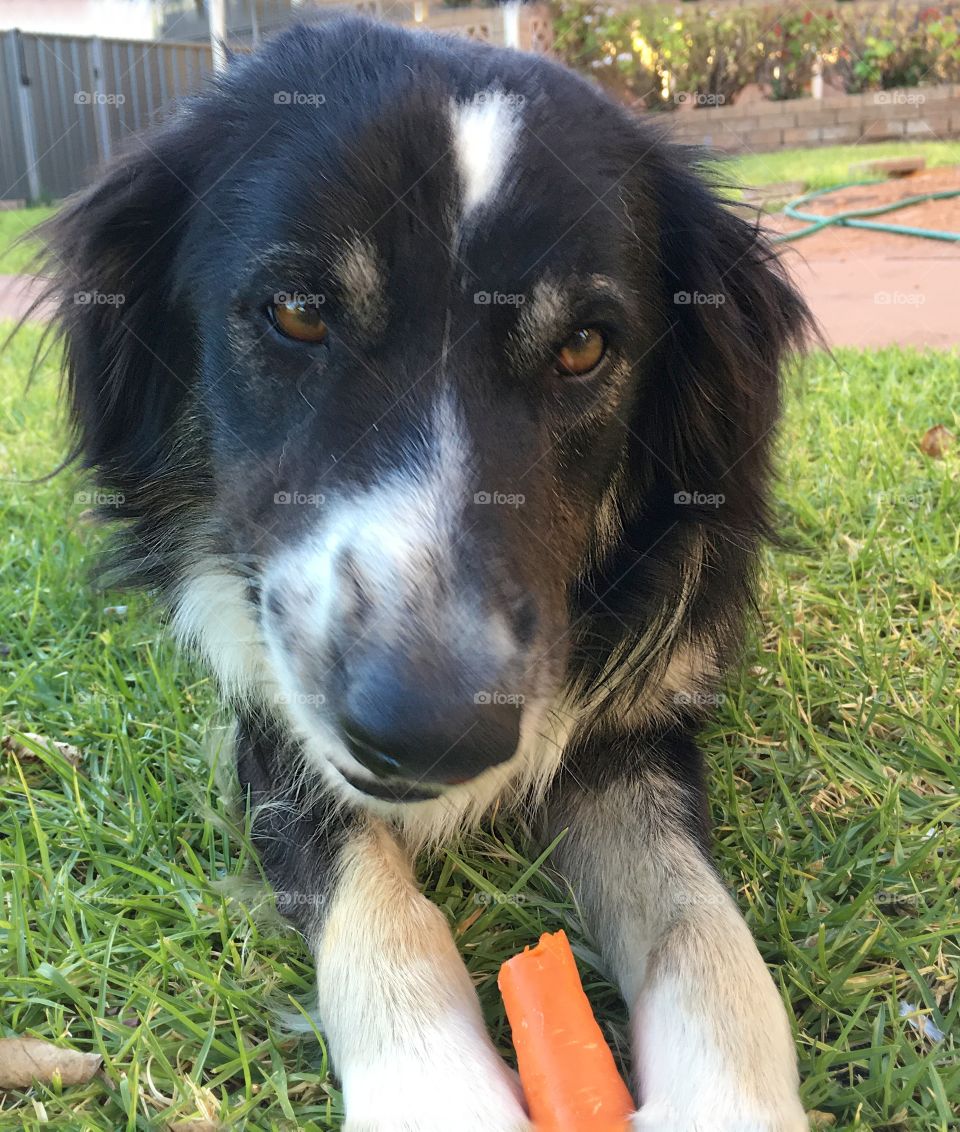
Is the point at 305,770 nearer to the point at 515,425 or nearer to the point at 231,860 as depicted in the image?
the point at 231,860

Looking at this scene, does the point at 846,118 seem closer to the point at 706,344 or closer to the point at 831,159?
the point at 831,159

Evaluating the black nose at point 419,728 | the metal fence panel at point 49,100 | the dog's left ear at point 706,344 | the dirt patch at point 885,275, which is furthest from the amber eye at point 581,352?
the metal fence panel at point 49,100

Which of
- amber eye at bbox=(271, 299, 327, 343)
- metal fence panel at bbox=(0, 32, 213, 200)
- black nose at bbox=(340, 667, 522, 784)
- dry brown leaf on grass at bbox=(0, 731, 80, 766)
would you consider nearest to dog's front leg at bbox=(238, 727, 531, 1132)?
black nose at bbox=(340, 667, 522, 784)

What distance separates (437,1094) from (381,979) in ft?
0.80

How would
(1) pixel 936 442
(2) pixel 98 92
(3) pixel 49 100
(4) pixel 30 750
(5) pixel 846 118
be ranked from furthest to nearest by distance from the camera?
(5) pixel 846 118 → (3) pixel 49 100 → (2) pixel 98 92 → (1) pixel 936 442 → (4) pixel 30 750

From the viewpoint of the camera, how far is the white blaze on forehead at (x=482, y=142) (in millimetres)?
2133

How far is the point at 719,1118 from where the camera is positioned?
1.72 metres

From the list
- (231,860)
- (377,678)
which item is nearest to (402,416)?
(377,678)

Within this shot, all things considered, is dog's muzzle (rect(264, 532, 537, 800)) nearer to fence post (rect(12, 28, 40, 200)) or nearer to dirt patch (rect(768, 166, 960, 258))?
dirt patch (rect(768, 166, 960, 258))

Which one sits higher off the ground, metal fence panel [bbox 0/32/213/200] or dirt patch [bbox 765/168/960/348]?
metal fence panel [bbox 0/32/213/200]

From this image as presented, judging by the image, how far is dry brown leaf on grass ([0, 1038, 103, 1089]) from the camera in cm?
189

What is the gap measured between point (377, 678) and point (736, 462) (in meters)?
1.43

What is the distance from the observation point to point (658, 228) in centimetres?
264

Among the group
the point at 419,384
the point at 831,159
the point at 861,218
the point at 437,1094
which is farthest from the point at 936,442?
the point at 831,159
